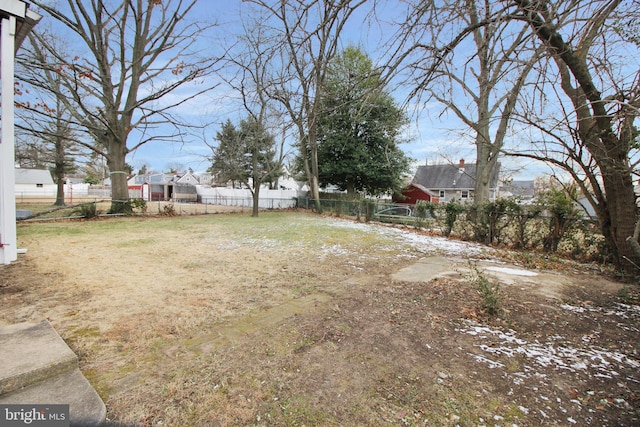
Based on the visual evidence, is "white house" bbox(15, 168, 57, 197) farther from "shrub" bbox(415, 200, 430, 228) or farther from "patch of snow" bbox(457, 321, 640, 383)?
"patch of snow" bbox(457, 321, 640, 383)

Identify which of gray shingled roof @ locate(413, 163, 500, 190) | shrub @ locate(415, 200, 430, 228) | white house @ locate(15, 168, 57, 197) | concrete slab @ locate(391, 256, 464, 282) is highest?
gray shingled roof @ locate(413, 163, 500, 190)

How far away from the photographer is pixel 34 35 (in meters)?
10.9

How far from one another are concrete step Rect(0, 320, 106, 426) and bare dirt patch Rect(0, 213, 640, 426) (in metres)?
0.10

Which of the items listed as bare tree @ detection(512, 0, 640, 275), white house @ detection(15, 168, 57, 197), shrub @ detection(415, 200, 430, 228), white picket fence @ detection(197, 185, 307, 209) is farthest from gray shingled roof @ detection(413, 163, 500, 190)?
white house @ detection(15, 168, 57, 197)

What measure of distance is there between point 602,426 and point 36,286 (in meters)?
5.77

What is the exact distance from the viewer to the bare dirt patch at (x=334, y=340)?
70.2 inches

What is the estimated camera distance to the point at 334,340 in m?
2.61

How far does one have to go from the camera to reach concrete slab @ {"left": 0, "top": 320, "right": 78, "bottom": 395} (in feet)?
5.93

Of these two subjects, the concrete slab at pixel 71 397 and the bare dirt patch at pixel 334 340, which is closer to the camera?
the concrete slab at pixel 71 397

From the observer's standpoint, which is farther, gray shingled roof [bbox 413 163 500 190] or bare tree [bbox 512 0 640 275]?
gray shingled roof [bbox 413 163 500 190]

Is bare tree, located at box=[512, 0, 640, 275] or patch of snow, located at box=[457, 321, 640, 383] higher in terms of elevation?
bare tree, located at box=[512, 0, 640, 275]

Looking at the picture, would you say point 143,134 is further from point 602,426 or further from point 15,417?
point 602,426

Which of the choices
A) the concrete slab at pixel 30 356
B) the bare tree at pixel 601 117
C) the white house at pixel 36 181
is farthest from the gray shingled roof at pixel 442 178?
the white house at pixel 36 181

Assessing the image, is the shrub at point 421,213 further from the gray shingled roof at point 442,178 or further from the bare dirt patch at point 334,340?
the gray shingled roof at point 442,178
